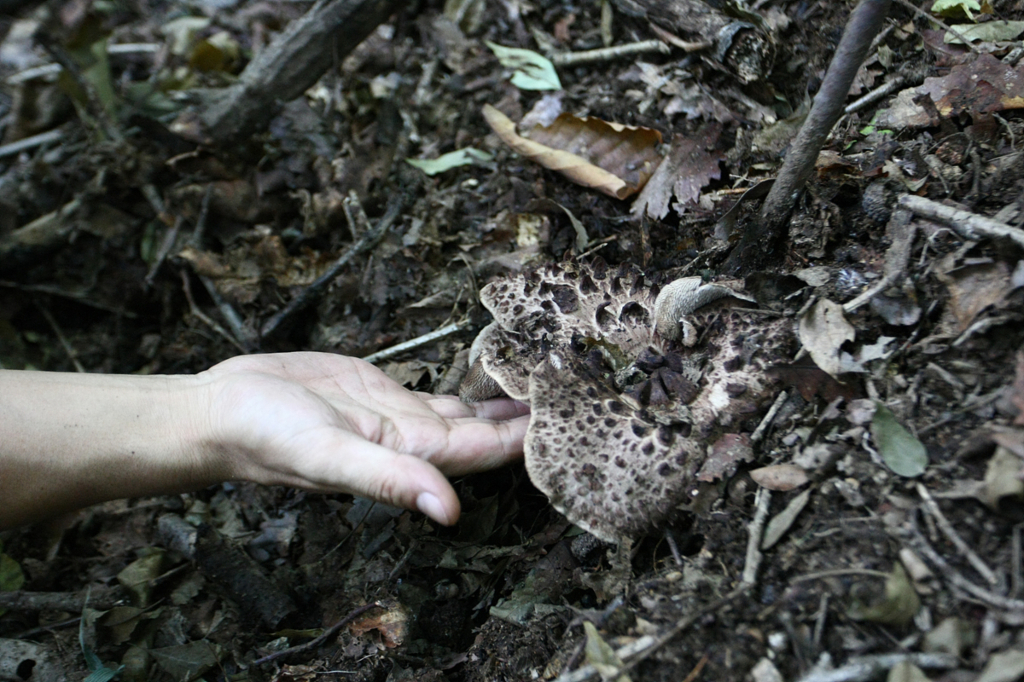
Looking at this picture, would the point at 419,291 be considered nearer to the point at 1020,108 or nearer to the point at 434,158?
the point at 434,158

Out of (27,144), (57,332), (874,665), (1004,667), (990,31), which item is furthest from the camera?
(27,144)

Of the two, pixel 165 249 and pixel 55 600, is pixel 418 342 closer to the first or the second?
pixel 55 600

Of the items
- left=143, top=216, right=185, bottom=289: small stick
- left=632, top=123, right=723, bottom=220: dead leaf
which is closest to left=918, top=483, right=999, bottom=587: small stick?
left=632, top=123, right=723, bottom=220: dead leaf

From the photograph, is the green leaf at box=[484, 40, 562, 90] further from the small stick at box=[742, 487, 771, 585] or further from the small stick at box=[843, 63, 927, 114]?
the small stick at box=[742, 487, 771, 585]

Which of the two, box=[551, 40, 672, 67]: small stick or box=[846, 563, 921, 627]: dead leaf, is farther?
box=[551, 40, 672, 67]: small stick

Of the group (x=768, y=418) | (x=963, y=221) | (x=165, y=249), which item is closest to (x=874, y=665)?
(x=768, y=418)

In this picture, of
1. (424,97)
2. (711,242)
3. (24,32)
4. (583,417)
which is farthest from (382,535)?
(24,32)
